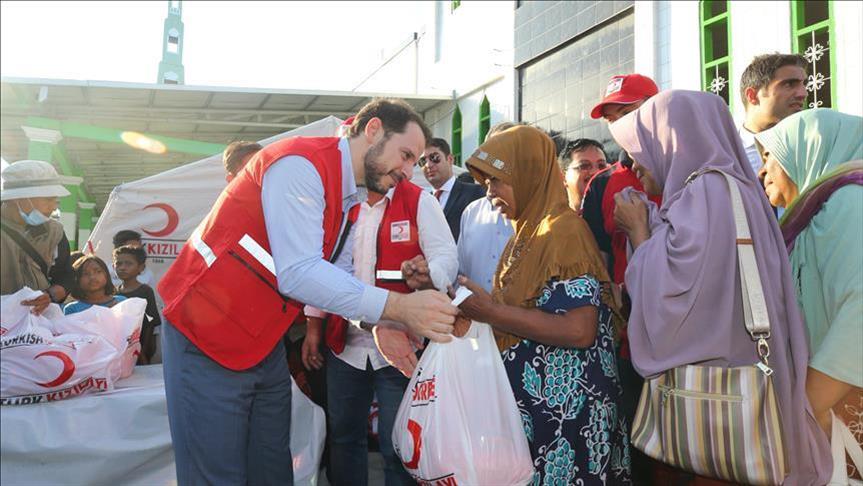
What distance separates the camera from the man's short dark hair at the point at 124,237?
18.6 feet

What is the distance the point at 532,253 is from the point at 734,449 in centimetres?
87

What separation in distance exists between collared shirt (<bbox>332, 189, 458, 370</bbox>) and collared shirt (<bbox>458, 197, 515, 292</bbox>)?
73mm

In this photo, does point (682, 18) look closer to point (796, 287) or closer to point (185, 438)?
point (796, 287)

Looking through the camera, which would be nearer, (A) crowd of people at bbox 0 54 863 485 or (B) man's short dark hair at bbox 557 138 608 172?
(A) crowd of people at bbox 0 54 863 485

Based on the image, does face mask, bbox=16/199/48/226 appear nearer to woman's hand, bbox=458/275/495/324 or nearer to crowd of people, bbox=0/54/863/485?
Answer: crowd of people, bbox=0/54/863/485

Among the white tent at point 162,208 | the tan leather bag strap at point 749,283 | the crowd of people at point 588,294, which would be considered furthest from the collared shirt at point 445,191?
the tan leather bag strap at point 749,283

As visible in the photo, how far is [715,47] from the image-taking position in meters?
7.86

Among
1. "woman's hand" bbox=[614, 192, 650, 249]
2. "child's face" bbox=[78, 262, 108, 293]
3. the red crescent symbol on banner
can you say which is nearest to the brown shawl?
"woman's hand" bbox=[614, 192, 650, 249]

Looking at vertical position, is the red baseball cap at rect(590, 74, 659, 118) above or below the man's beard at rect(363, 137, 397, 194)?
above

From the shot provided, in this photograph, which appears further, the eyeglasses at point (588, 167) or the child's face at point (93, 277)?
the child's face at point (93, 277)

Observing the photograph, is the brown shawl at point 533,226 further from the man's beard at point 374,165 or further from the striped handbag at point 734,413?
the striped handbag at point 734,413

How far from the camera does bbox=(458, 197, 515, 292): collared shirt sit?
9.55ft

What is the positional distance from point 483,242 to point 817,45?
520cm

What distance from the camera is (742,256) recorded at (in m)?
1.81
